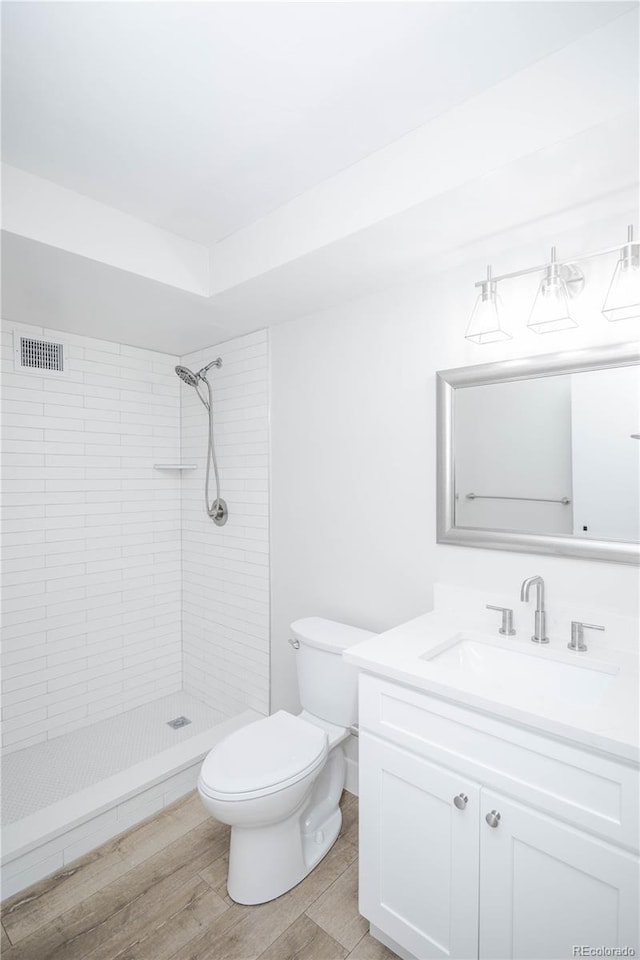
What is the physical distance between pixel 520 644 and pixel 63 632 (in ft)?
7.77

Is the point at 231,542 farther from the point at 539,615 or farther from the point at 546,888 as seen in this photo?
the point at 546,888

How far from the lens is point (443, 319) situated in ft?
6.53

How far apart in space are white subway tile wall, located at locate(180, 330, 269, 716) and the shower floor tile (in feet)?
0.74

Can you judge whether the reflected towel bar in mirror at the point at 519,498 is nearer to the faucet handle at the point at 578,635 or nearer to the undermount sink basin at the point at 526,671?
the faucet handle at the point at 578,635

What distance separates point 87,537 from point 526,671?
7.78 ft

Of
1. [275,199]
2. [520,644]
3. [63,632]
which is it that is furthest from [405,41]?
[63,632]

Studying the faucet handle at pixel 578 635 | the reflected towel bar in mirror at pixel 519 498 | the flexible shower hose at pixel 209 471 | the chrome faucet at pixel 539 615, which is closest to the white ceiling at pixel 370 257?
the flexible shower hose at pixel 209 471

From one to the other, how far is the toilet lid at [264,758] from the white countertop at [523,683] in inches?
19.3

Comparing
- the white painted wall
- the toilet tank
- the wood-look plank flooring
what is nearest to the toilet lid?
the toilet tank

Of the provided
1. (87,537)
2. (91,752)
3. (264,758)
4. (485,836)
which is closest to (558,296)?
(485,836)

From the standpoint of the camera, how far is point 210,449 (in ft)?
9.97

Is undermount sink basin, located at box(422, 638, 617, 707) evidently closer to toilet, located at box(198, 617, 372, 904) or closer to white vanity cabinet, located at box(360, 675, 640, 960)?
white vanity cabinet, located at box(360, 675, 640, 960)

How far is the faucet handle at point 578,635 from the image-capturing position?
1.56m

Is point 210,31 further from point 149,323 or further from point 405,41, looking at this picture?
point 149,323
